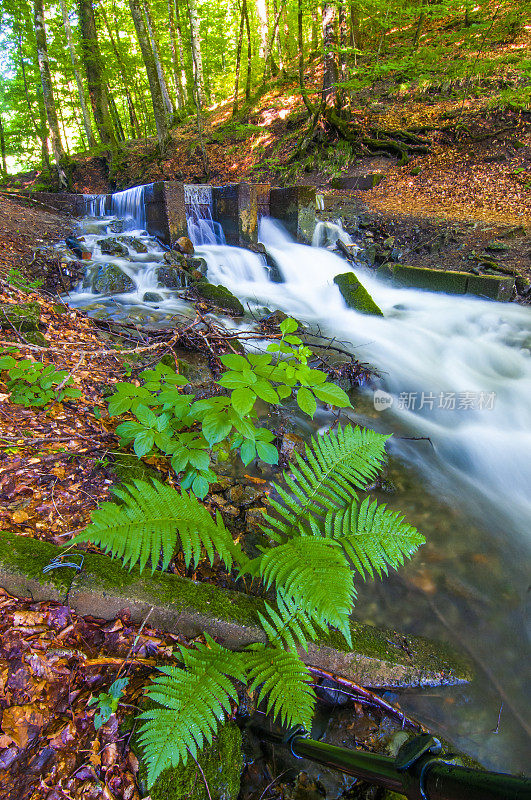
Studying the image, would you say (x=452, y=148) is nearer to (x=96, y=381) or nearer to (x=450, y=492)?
(x=450, y=492)

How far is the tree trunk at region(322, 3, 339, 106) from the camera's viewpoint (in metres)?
11.5

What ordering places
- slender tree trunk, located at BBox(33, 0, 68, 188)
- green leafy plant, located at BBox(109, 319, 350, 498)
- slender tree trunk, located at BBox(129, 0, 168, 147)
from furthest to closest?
slender tree trunk, located at BBox(129, 0, 168, 147) < slender tree trunk, located at BBox(33, 0, 68, 188) < green leafy plant, located at BBox(109, 319, 350, 498)

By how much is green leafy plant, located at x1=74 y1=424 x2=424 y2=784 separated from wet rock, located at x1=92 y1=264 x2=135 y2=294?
244 inches

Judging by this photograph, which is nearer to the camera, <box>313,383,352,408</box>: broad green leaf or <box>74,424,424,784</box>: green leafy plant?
<box>74,424,424,784</box>: green leafy plant

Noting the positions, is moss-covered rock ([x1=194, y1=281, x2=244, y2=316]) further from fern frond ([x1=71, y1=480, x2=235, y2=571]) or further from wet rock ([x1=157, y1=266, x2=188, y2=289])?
fern frond ([x1=71, y1=480, x2=235, y2=571])

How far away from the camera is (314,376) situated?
1986 mm

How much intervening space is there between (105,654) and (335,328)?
6.25 meters

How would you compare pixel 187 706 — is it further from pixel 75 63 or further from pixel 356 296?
pixel 75 63

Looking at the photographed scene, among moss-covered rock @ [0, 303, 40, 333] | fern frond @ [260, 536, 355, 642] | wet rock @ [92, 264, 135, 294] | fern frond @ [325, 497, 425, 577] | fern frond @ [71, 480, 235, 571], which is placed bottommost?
fern frond @ [325, 497, 425, 577]

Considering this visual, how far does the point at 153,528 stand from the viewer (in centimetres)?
164

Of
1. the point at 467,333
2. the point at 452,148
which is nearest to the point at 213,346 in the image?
the point at 467,333

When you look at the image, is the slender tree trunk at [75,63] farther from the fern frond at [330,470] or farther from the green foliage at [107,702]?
the green foliage at [107,702]

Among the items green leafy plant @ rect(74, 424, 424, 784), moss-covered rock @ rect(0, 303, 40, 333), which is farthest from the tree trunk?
green leafy plant @ rect(74, 424, 424, 784)

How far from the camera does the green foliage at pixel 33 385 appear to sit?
2.75 meters
